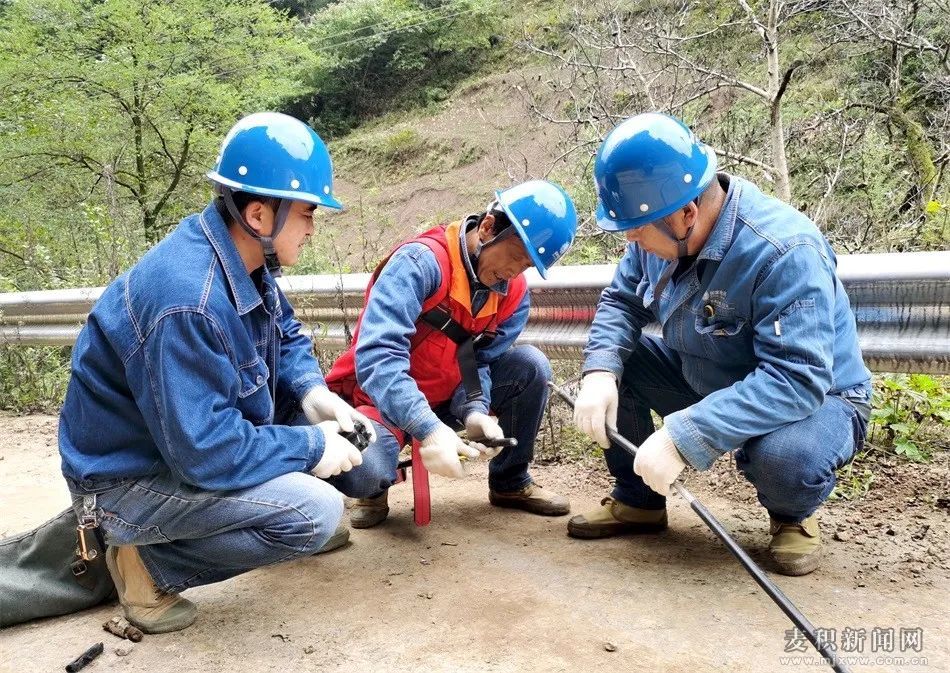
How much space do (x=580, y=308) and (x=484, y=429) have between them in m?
0.83

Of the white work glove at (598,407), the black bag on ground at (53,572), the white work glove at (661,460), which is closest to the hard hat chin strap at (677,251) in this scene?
the white work glove at (598,407)

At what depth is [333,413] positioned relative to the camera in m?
2.88

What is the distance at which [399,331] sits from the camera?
2854 millimetres

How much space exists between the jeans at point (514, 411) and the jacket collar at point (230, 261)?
898 mm

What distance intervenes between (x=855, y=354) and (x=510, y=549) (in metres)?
1.46

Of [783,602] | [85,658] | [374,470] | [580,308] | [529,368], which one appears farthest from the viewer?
[580,308]

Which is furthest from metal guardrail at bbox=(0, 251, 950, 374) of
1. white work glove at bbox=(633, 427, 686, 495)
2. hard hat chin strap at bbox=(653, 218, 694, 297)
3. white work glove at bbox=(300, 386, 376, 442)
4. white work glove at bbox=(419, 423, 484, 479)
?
white work glove at bbox=(300, 386, 376, 442)

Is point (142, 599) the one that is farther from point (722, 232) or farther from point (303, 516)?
point (722, 232)

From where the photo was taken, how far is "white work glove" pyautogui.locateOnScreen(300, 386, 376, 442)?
2859 millimetres

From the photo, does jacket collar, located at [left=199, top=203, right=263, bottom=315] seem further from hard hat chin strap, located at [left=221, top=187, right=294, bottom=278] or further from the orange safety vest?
the orange safety vest

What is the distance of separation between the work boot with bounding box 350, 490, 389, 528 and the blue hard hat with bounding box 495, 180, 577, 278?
1269mm

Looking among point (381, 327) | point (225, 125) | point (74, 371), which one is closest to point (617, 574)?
point (381, 327)

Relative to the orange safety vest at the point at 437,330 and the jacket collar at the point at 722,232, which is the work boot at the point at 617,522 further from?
the jacket collar at the point at 722,232

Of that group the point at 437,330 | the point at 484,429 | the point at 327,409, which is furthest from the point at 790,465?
the point at 327,409
